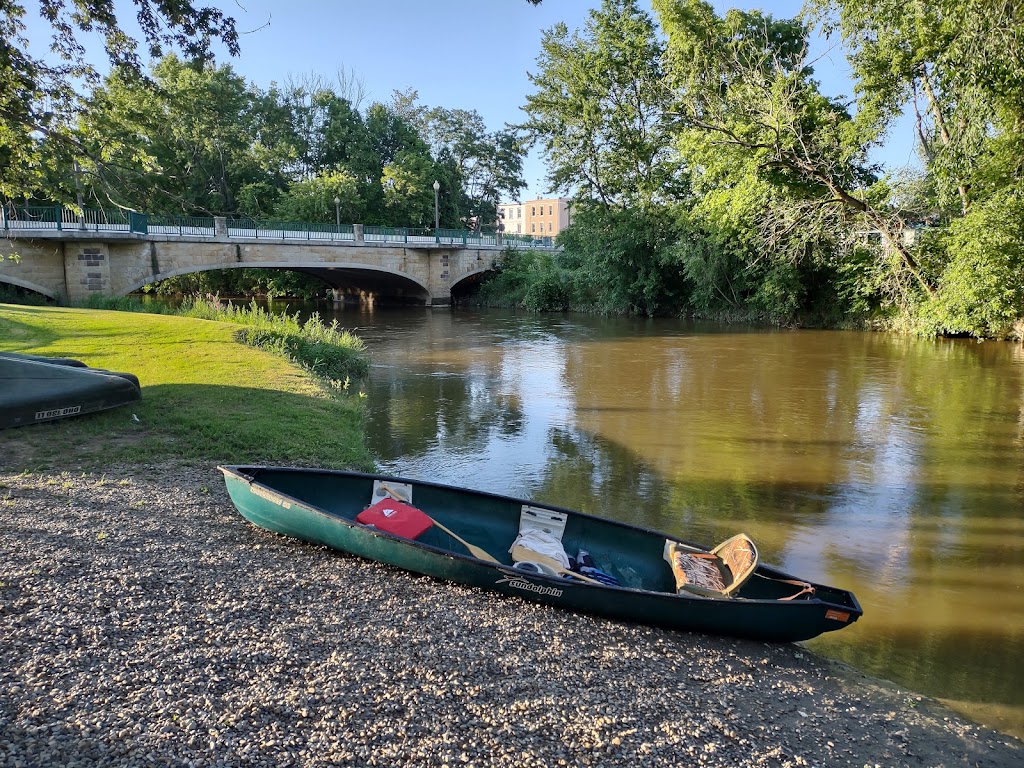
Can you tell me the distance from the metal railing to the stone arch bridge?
9cm

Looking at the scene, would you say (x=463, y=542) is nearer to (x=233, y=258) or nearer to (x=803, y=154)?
(x=803, y=154)

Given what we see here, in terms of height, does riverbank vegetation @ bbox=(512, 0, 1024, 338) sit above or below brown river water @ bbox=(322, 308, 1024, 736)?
above

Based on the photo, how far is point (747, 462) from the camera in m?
10.1

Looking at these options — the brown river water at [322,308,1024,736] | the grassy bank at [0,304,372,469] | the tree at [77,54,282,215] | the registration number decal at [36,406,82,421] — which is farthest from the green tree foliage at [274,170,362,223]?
the registration number decal at [36,406,82,421]

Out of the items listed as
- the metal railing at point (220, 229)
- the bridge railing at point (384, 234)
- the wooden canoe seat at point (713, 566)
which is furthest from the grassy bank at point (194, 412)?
the bridge railing at point (384, 234)

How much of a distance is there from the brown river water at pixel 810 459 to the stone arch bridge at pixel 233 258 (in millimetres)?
14095

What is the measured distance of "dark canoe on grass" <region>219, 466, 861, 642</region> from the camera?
4.74 metres

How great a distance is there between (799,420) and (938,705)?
8.74 metres

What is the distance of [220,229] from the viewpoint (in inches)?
1212

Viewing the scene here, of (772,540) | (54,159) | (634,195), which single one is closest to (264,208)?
(634,195)

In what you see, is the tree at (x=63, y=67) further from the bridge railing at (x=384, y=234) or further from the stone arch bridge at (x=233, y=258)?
the bridge railing at (x=384, y=234)

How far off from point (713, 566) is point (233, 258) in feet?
101

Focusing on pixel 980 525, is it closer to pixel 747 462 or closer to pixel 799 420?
pixel 747 462

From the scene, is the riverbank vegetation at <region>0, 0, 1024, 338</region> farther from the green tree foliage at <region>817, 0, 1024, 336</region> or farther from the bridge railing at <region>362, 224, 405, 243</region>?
the bridge railing at <region>362, 224, 405, 243</region>
